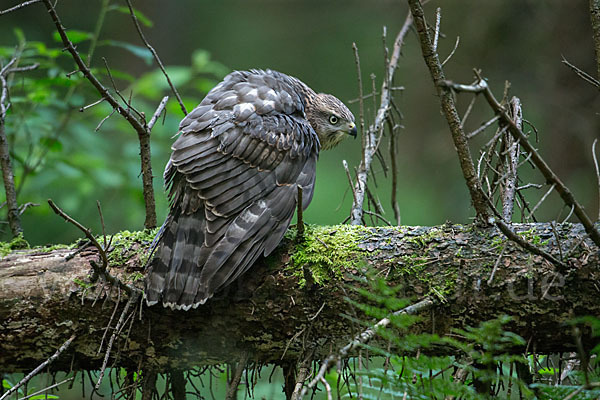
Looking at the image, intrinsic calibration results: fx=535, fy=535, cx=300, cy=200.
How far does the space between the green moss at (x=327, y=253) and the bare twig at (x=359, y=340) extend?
323 mm

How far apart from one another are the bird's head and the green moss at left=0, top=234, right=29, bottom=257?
1.93 metres

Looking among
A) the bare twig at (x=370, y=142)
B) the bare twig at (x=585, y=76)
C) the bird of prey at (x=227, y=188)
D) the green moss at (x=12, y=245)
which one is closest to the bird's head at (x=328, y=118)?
the bare twig at (x=370, y=142)

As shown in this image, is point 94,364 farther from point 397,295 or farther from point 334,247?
point 397,295

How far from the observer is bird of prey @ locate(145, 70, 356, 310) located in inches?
92.6

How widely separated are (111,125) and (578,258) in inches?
155

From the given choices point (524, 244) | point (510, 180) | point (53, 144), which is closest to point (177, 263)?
point (524, 244)

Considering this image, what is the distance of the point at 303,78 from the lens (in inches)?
419

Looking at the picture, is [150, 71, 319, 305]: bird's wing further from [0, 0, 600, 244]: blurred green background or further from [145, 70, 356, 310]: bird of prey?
[0, 0, 600, 244]: blurred green background

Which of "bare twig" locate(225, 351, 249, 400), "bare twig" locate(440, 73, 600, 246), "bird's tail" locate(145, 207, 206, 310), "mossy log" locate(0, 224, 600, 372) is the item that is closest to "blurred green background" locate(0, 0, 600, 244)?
"bare twig" locate(440, 73, 600, 246)

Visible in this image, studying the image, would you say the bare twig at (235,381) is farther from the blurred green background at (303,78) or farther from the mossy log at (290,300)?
the blurred green background at (303,78)

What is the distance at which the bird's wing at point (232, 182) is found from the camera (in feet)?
7.76

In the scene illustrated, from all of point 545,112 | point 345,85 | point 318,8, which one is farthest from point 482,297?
point 318,8

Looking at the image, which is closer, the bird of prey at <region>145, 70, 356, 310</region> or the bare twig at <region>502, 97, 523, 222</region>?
the bird of prey at <region>145, 70, 356, 310</region>

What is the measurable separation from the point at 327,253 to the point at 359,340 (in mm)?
747
